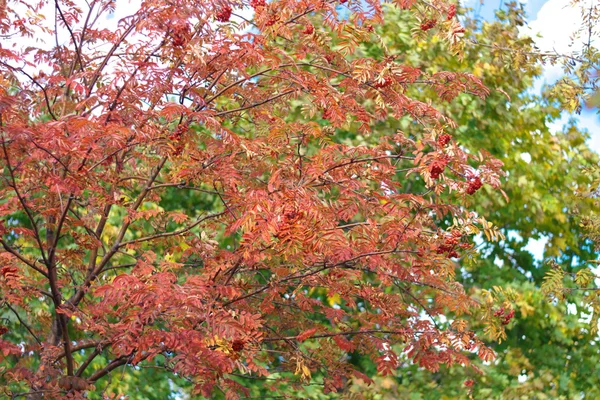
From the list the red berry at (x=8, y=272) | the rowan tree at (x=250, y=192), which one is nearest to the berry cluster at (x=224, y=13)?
the rowan tree at (x=250, y=192)

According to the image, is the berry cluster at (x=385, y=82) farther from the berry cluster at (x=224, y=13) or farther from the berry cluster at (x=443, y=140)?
the berry cluster at (x=224, y=13)

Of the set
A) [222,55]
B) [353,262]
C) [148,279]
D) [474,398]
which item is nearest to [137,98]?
[222,55]

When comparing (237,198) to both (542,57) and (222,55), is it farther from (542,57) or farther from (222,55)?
(542,57)

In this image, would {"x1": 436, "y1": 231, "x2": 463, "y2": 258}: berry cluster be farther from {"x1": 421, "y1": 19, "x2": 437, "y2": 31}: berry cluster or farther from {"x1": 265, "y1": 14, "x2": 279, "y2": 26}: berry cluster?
{"x1": 265, "y1": 14, "x2": 279, "y2": 26}: berry cluster

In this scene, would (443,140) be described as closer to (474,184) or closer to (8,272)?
(474,184)

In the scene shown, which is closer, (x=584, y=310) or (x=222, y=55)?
(x=222, y=55)

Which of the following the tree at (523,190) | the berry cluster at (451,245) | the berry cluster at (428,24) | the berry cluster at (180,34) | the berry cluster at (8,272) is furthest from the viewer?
the tree at (523,190)

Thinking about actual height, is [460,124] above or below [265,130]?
above

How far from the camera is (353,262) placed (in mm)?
5512

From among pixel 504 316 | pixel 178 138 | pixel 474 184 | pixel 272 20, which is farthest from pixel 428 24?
pixel 504 316

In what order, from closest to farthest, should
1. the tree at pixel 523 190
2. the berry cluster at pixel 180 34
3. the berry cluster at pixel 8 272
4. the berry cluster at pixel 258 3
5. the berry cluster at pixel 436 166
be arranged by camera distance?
the berry cluster at pixel 436 166 < the berry cluster at pixel 180 34 < the berry cluster at pixel 8 272 < the berry cluster at pixel 258 3 < the tree at pixel 523 190

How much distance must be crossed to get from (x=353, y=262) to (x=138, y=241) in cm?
202

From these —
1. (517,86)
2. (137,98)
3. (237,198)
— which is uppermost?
(517,86)

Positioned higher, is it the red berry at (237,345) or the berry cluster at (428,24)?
the berry cluster at (428,24)
